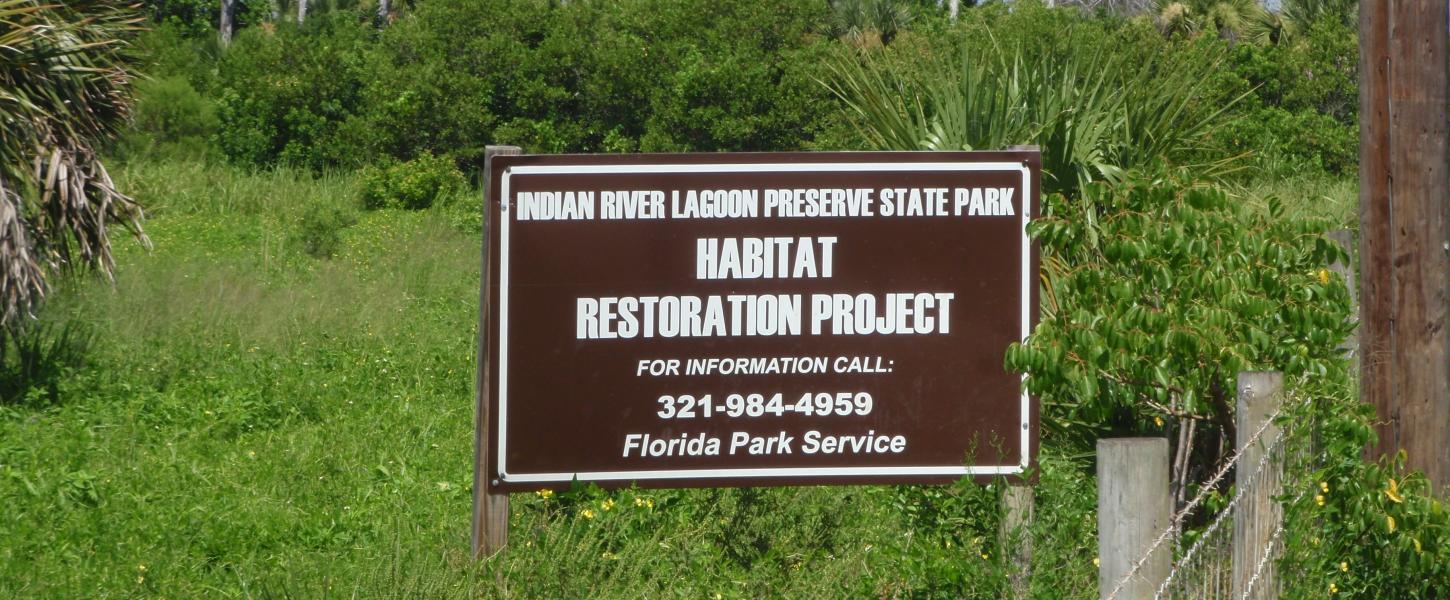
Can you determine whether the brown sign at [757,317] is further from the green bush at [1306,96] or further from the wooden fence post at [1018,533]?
the green bush at [1306,96]

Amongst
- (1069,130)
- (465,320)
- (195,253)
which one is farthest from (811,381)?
(195,253)

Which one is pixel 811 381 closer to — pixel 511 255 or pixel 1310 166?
pixel 511 255

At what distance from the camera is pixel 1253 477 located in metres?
3.87

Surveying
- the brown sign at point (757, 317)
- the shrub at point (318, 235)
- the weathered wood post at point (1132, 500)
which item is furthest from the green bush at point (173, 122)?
the weathered wood post at point (1132, 500)

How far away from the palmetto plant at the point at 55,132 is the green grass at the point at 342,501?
0.85 metres

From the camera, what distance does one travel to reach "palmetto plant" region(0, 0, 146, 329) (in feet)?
28.2

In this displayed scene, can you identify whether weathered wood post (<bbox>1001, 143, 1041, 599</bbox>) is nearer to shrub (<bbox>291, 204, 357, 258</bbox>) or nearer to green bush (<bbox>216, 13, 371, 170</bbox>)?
shrub (<bbox>291, 204, 357, 258</bbox>)

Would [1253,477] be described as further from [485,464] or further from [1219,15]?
[1219,15]

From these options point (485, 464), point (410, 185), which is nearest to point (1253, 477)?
point (485, 464)

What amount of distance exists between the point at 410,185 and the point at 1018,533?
18.7 meters

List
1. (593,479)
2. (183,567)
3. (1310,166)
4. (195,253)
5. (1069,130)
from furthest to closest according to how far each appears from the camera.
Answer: (1310,166) → (195,253) → (1069,130) → (183,567) → (593,479)

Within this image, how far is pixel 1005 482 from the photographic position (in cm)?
476

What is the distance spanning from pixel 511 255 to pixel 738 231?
745 mm

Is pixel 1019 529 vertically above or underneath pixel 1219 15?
underneath
